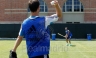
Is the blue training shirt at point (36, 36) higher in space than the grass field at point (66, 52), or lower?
higher

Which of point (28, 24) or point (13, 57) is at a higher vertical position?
point (28, 24)

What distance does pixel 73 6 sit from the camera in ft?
162

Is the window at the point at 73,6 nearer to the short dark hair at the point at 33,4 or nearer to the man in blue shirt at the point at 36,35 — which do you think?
the man in blue shirt at the point at 36,35

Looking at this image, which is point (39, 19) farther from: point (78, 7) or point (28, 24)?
point (78, 7)

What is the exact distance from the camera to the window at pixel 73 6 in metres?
49.3

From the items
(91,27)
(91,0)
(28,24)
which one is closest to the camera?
(28,24)

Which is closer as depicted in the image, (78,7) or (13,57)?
(13,57)

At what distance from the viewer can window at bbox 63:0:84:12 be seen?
4934 centimetres

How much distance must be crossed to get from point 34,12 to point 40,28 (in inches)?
12.7

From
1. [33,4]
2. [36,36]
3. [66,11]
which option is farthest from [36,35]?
[66,11]

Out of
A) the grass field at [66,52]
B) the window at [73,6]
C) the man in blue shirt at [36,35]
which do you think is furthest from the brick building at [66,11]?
the man in blue shirt at [36,35]

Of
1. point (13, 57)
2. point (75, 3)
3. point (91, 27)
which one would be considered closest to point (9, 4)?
point (75, 3)

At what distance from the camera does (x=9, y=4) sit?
49.2 meters

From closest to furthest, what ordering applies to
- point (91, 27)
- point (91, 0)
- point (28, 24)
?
point (28, 24), point (91, 27), point (91, 0)
